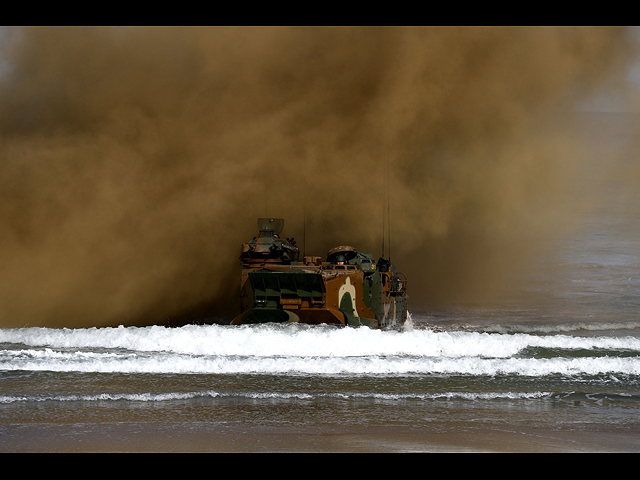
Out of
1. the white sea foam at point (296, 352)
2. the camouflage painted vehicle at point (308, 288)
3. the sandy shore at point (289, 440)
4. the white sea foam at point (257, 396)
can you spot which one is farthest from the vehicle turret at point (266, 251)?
the sandy shore at point (289, 440)

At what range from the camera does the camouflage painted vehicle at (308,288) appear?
59.9ft

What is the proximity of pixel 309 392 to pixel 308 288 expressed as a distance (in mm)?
6456

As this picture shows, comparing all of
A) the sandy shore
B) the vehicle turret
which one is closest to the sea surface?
the sandy shore

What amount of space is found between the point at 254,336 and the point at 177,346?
2388mm

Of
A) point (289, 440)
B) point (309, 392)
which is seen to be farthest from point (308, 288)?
point (289, 440)

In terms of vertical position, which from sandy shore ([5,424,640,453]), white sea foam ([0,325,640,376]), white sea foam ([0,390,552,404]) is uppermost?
sandy shore ([5,424,640,453])

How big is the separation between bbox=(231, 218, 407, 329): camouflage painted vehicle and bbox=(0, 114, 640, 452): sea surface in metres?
0.47

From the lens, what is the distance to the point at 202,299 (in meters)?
33.0

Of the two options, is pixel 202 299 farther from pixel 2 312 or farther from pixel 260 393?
pixel 260 393

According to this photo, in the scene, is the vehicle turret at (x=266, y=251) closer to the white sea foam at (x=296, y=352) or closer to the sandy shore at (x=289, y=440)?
the white sea foam at (x=296, y=352)

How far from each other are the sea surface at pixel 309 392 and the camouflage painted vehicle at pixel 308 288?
1.56 ft

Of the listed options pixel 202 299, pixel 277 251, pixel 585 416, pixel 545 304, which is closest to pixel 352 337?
pixel 277 251

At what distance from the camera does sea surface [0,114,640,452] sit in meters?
8.85

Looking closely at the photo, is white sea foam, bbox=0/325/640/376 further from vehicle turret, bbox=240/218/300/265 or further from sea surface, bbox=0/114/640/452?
vehicle turret, bbox=240/218/300/265
